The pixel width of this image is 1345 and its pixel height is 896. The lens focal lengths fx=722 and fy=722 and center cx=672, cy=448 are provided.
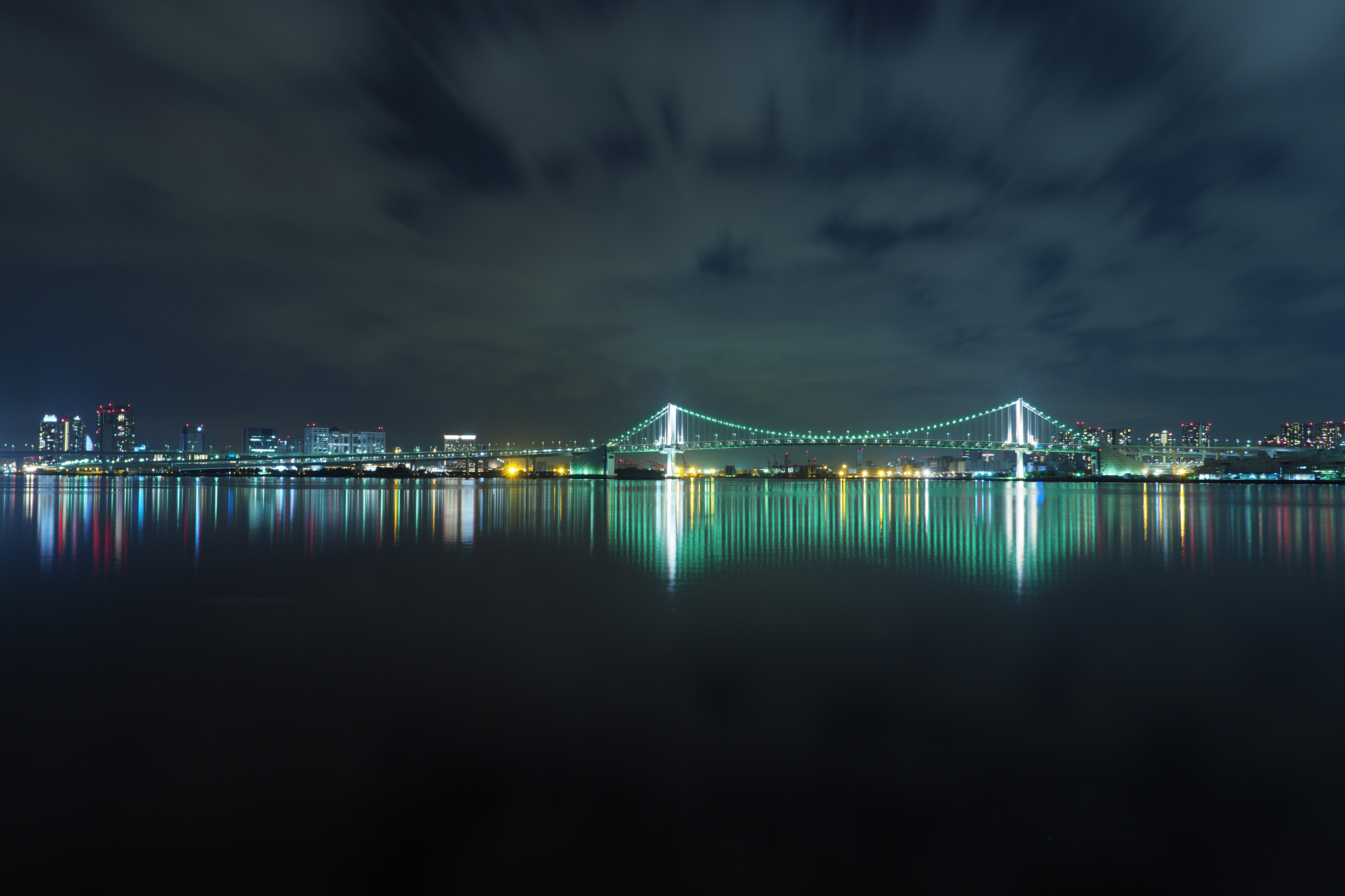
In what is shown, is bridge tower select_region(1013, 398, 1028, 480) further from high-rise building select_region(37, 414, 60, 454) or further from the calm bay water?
high-rise building select_region(37, 414, 60, 454)

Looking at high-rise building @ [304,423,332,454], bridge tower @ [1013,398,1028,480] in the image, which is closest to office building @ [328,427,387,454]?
high-rise building @ [304,423,332,454]

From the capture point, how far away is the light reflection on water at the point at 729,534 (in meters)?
12.7

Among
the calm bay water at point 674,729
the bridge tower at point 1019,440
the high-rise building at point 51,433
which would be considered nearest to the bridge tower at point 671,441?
the bridge tower at point 1019,440

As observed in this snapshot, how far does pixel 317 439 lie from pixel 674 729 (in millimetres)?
163685

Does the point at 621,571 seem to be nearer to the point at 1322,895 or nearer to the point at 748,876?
the point at 748,876

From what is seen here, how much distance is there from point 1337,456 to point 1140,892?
125667 millimetres

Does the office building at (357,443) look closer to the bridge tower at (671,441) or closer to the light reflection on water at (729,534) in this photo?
the bridge tower at (671,441)

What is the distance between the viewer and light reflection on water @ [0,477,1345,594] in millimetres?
12711

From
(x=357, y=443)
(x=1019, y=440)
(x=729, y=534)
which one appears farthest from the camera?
(x=357, y=443)

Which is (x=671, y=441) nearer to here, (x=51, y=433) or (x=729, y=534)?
(x=729, y=534)

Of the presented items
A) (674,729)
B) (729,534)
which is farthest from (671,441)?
(674,729)

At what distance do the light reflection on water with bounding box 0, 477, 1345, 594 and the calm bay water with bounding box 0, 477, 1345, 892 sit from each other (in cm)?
158

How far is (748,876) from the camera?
10.1 ft

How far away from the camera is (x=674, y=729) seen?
15.4ft
